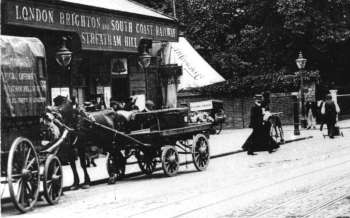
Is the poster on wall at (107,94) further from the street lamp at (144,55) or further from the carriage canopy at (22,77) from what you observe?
the carriage canopy at (22,77)

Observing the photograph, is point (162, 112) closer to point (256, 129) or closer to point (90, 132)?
point (90, 132)

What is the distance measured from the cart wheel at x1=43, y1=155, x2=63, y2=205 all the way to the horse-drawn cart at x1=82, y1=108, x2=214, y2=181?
2.23m

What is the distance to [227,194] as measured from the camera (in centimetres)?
1119

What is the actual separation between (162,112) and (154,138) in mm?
620

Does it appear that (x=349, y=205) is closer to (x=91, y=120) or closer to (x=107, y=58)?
(x=91, y=120)

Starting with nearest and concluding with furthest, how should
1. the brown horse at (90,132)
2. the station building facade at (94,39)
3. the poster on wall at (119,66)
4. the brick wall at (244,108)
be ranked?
the brown horse at (90,132)
the station building facade at (94,39)
the poster on wall at (119,66)
the brick wall at (244,108)

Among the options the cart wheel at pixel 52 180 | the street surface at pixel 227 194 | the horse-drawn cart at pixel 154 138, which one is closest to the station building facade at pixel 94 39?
the horse-drawn cart at pixel 154 138

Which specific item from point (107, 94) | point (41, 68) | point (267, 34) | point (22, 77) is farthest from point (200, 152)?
point (267, 34)

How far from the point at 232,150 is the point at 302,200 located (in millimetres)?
12094

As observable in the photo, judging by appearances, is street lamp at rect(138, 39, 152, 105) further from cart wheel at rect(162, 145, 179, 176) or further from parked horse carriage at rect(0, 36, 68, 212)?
parked horse carriage at rect(0, 36, 68, 212)

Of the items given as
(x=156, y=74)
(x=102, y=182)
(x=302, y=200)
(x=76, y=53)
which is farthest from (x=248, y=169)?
(x=156, y=74)

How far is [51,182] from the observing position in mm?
11359

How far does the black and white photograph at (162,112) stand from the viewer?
1073 centimetres

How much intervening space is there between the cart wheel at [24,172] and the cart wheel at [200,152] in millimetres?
5175
